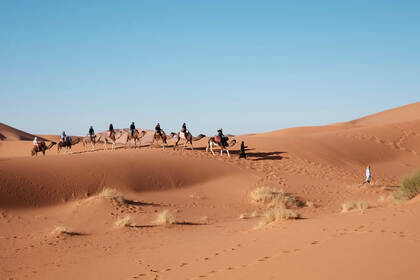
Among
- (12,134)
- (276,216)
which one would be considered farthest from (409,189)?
(12,134)

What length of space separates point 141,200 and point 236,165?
940cm

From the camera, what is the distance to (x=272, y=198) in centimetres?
2286

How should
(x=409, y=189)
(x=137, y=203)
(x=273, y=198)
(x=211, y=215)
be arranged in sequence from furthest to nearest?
(x=273, y=198) → (x=137, y=203) → (x=211, y=215) → (x=409, y=189)

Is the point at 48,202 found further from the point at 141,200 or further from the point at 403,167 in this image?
the point at 403,167

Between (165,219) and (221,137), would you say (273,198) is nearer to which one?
(165,219)

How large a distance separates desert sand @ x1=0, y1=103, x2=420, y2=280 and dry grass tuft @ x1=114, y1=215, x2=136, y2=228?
45 mm

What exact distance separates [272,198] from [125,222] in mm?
8853

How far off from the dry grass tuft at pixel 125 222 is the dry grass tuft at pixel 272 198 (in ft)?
25.9

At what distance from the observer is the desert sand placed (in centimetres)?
815

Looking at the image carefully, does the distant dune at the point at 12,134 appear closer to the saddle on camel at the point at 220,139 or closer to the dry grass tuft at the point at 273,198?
the saddle on camel at the point at 220,139

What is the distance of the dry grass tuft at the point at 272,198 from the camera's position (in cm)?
2234

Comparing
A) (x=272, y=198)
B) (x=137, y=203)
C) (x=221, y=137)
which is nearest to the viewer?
(x=137, y=203)

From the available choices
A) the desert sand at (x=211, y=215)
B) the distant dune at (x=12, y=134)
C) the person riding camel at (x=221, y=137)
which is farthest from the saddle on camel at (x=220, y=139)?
the distant dune at (x=12, y=134)

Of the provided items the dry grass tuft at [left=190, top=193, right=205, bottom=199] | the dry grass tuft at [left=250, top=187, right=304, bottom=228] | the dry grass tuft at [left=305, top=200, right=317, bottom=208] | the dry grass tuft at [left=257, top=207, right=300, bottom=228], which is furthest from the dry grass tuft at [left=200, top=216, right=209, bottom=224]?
the dry grass tuft at [left=305, top=200, right=317, bottom=208]
